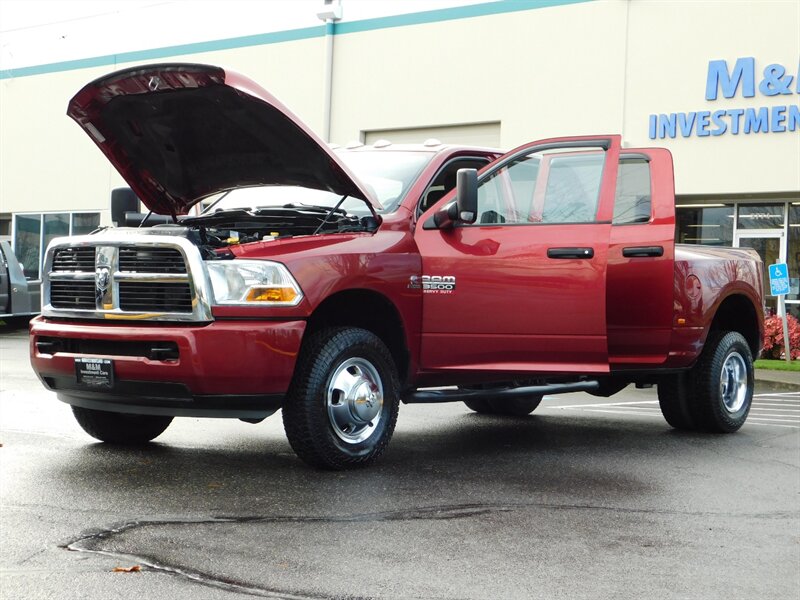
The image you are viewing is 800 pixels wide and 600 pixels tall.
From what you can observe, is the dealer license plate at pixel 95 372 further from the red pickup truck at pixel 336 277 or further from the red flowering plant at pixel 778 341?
the red flowering plant at pixel 778 341

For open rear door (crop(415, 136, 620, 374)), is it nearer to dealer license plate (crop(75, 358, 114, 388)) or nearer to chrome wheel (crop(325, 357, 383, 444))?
chrome wheel (crop(325, 357, 383, 444))

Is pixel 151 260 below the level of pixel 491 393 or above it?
above

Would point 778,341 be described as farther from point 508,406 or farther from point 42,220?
point 42,220

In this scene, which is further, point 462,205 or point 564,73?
point 564,73

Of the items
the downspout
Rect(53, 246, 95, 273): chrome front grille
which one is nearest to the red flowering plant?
the downspout

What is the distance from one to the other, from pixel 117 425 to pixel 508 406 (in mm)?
3915

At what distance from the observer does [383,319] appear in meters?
6.99

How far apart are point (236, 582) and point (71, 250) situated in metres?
3.08

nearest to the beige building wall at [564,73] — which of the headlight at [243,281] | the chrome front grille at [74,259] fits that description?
the headlight at [243,281]

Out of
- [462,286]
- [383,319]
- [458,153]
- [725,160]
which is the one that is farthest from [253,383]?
[725,160]

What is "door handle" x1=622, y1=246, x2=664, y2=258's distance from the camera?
7801mm

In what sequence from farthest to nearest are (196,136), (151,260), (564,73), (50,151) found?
(50,151)
(564,73)
(196,136)
(151,260)

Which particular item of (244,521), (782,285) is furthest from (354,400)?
(782,285)

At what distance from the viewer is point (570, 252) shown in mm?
7188
